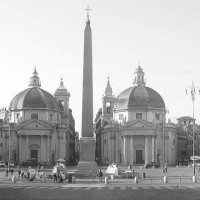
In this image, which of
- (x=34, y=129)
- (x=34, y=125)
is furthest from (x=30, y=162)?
(x=34, y=125)

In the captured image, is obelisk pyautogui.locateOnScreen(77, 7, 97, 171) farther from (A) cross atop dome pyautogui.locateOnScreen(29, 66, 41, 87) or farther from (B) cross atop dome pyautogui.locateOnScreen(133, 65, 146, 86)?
(B) cross atop dome pyautogui.locateOnScreen(133, 65, 146, 86)

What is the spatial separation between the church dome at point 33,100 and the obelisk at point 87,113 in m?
56.7

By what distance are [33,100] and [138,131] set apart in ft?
72.5

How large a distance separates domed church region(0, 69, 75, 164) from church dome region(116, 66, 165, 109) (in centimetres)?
1321

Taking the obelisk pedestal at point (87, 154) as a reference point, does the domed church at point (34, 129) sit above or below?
above

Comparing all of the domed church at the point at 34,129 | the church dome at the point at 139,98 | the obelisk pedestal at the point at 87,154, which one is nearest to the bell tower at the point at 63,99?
the domed church at the point at 34,129

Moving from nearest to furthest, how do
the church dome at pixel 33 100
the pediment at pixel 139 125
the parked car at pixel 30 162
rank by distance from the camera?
the parked car at pixel 30 162 → the pediment at pixel 139 125 → the church dome at pixel 33 100

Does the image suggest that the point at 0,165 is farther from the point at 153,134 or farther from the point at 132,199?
the point at 132,199

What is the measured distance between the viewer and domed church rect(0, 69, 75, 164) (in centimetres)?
9838

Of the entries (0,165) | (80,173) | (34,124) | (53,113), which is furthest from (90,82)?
(53,113)

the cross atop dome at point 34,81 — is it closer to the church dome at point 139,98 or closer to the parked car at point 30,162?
the church dome at point 139,98

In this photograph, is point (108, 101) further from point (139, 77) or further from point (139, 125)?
point (139, 125)

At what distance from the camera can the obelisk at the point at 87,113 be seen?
1853 inches

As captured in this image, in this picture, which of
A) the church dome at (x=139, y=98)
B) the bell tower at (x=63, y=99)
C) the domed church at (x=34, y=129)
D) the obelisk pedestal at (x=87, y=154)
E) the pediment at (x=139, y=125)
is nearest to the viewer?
the obelisk pedestal at (x=87, y=154)
